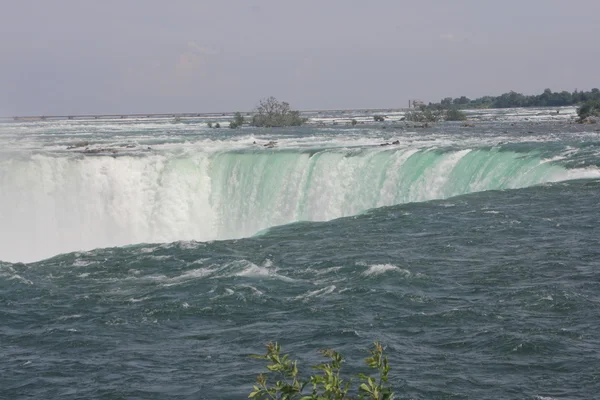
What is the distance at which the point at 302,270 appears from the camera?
16.5m

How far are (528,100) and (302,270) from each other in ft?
464

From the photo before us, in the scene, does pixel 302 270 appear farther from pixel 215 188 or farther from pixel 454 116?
pixel 454 116

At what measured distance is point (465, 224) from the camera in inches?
788

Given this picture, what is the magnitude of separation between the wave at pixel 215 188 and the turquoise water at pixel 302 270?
7 cm

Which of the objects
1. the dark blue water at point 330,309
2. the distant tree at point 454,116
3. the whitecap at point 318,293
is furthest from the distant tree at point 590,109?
the whitecap at point 318,293

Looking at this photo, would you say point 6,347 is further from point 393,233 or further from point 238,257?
point 393,233

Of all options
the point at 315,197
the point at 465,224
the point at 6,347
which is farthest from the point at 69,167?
the point at 6,347

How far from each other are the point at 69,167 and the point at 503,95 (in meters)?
143

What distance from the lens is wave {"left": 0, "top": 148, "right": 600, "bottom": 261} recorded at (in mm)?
27406

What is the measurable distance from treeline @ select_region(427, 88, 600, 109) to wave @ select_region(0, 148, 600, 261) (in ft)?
261

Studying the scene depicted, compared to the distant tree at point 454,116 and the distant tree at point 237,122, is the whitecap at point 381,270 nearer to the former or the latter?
the distant tree at point 237,122

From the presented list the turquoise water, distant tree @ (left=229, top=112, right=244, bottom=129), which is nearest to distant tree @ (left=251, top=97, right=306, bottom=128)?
distant tree @ (left=229, top=112, right=244, bottom=129)

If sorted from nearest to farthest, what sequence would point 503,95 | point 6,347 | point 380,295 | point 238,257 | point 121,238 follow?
point 6,347 < point 380,295 < point 238,257 < point 121,238 < point 503,95

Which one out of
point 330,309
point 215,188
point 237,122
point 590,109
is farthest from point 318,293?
point 237,122
